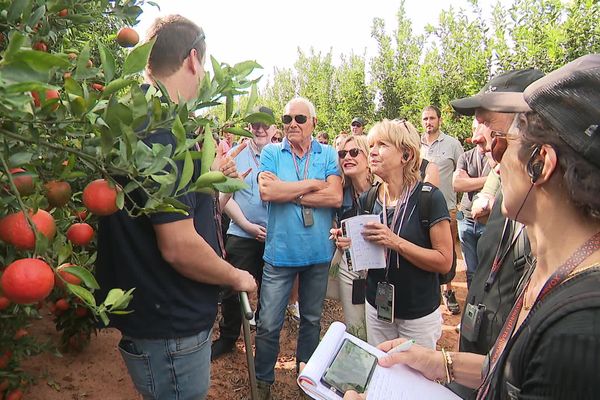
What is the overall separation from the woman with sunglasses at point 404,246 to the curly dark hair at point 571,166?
4.38 ft

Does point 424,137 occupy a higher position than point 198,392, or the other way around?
point 198,392

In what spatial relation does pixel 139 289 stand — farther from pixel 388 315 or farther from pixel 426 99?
pixel 426 99

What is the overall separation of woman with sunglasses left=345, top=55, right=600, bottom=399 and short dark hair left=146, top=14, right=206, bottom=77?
1.24 m

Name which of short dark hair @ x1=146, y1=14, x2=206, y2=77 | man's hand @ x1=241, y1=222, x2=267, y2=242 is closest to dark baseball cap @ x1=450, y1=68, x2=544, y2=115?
short dark hair @ x1=146, y1=14, x2=206, y2=77

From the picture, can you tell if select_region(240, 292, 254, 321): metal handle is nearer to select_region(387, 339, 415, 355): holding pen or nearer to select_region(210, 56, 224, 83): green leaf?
select_region(387, 339, 415, 355): holding pen

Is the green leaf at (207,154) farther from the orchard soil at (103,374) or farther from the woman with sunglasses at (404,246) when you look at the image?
the orchard soil at (103,374)

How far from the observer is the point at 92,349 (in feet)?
11.5

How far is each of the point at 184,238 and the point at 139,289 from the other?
31 centimetres

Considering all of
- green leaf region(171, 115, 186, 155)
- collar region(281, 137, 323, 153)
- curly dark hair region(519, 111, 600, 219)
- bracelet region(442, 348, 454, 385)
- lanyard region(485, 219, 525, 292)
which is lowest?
collar region(281, 137, 323, 153)

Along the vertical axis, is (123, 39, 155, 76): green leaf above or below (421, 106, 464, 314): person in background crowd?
above

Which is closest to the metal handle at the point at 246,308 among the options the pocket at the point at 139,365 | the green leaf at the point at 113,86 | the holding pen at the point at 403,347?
the pocket at the point at 139,365

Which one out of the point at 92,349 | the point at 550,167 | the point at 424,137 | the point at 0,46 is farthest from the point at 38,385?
the point at 424,137

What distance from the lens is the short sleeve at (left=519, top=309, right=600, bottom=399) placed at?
69cm

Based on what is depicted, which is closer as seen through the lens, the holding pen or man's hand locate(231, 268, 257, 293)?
the holding pen
